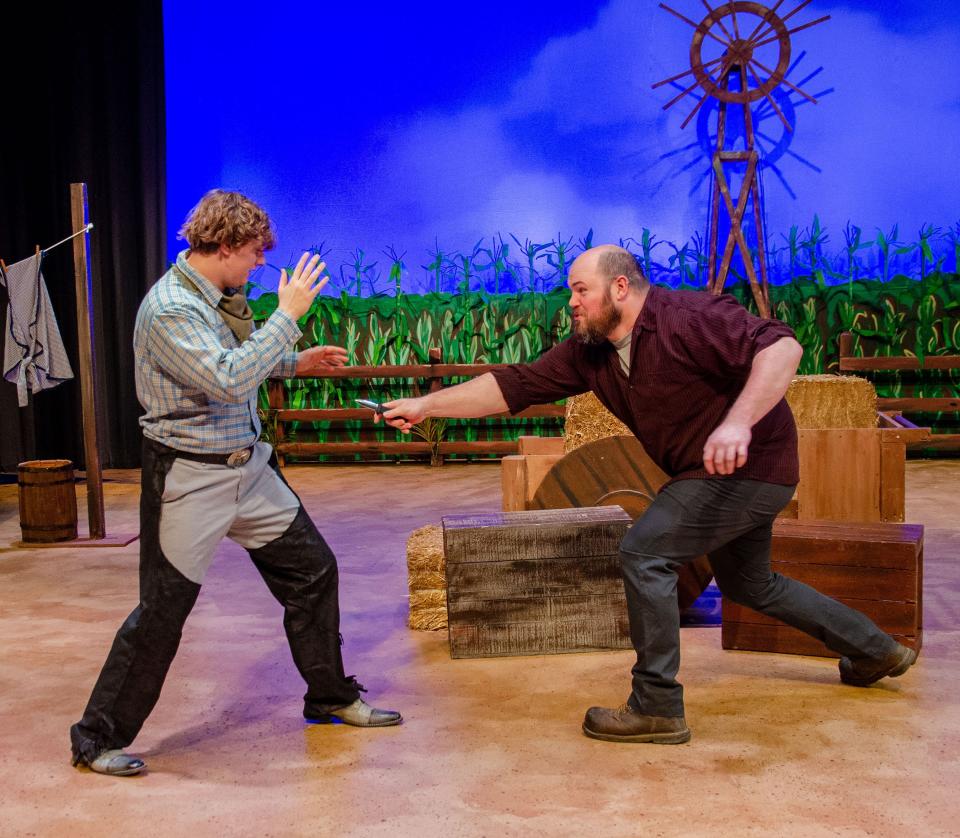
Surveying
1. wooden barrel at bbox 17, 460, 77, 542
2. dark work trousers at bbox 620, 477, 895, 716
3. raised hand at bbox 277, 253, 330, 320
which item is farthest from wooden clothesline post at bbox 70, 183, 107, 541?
dark work trousers at bbox 620, 477, 895, 716

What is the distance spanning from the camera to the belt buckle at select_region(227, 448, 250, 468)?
2740 millimetres

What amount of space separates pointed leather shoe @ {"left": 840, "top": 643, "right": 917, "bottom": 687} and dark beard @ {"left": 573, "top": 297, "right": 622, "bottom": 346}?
49.8 inches

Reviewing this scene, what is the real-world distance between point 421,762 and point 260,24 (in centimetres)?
824

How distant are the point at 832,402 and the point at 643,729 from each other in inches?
106

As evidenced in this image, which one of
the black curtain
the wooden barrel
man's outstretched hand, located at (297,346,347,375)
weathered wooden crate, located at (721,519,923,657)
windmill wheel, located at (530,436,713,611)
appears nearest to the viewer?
man's outstretched hand, located at (297,346,347,375)

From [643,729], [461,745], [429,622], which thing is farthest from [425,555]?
[643,729]

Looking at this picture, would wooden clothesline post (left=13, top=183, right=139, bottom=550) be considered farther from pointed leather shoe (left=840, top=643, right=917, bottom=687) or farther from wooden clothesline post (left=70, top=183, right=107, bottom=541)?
pointed leather shoe (left=840, top=643, right=917, bottom=687)

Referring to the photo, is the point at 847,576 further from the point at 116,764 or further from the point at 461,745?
the point at 116,764

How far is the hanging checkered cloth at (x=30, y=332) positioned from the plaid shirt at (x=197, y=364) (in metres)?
4.41

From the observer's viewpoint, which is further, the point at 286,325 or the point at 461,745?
the point at 461,745

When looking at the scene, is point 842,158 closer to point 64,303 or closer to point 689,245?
point 689,245

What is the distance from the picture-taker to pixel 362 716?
306 cm

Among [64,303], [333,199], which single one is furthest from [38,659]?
[333,199]

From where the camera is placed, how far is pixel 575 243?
941 cm
